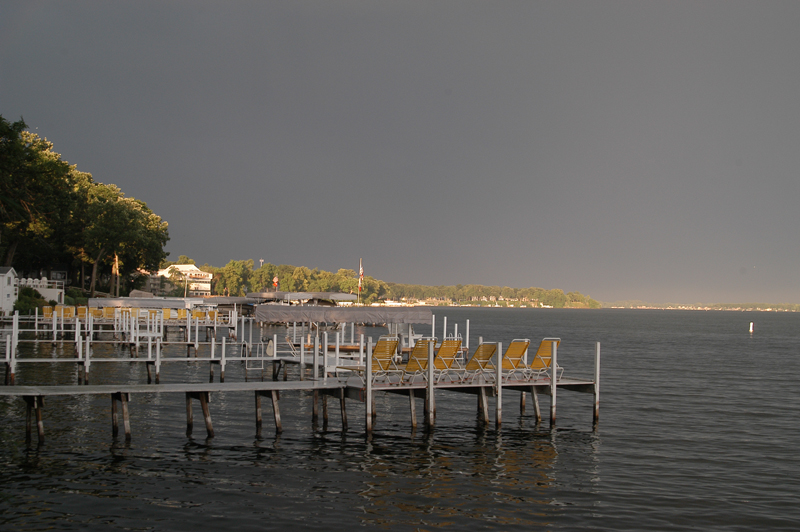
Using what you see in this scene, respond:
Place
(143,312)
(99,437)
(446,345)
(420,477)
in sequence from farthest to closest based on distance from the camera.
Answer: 1. (143,312)
2. (446,345)
3. (99,437)
4. (420,477)

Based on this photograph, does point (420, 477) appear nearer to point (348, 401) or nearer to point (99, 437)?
point (99, 437)

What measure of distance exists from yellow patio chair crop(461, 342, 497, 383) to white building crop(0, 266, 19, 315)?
37.9 m

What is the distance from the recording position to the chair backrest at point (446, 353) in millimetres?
19453

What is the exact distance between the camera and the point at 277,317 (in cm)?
2830

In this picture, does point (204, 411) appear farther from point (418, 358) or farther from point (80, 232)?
point (80, 232)

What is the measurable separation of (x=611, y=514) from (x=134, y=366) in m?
28.3

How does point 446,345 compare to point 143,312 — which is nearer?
point 446,345

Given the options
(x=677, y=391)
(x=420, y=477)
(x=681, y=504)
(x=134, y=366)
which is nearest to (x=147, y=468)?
(x=420, y=477)

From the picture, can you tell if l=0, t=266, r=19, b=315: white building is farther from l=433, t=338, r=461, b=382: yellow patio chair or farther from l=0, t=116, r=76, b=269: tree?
l=433, t=338, r=461, b=382: yellow patio chair

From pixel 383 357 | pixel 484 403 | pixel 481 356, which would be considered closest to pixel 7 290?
pixel 383 357

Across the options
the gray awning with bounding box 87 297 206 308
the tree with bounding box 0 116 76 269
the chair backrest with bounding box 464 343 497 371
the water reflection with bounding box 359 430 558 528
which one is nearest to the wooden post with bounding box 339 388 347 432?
the water reflection with bounding box 359 430 558 528

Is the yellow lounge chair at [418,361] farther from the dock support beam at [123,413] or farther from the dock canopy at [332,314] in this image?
the dock canopy at [332,314]

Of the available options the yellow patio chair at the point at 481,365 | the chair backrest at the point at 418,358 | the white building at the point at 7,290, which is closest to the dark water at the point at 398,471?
the yellow patio chair at the point at 481,365

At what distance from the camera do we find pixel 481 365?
20203 millimetres
